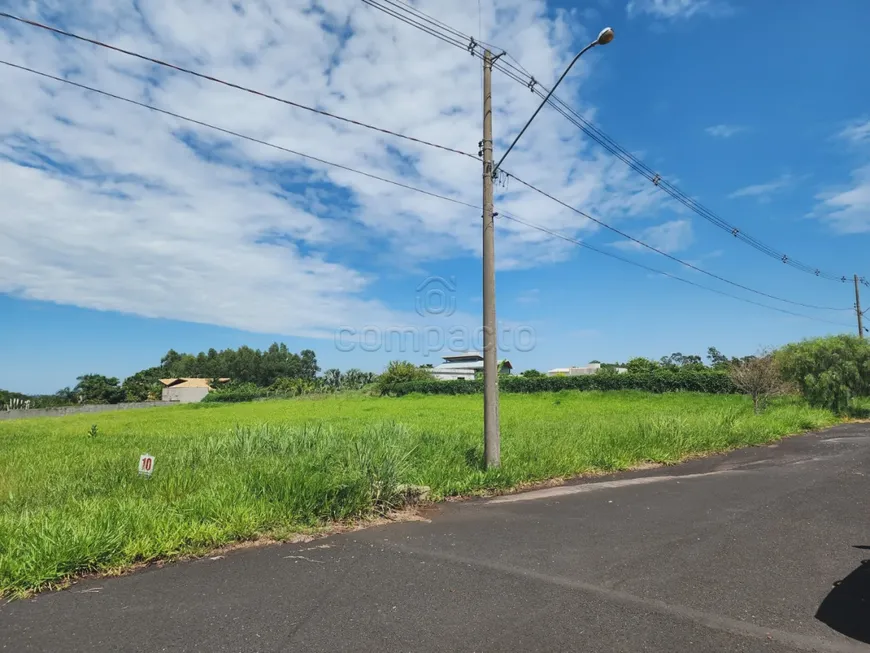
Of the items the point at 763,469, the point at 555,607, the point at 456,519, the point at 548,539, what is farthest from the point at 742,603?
the point at 763,469

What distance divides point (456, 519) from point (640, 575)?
2.49 m

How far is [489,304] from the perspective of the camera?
9.24m

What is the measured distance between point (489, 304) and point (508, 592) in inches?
229

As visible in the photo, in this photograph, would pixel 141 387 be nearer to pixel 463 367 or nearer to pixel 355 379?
pixel 355 379

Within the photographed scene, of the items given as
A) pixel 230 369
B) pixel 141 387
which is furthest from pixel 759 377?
pixel 230 369

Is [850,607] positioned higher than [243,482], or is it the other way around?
[243,482]

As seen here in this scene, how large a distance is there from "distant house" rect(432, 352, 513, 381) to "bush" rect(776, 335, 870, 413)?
146ft

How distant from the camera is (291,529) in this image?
560 cm

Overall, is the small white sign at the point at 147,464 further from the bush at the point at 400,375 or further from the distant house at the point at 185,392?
the distant house at the point at 185,392

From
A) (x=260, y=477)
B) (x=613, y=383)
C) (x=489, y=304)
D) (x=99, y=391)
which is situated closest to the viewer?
(x=260, y=477)

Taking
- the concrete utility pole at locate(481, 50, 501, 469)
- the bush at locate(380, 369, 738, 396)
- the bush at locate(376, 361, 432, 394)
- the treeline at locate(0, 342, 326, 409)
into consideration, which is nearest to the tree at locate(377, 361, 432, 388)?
the bush at locate(376, 361, 432, 394)

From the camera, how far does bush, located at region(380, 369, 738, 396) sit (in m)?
33.8

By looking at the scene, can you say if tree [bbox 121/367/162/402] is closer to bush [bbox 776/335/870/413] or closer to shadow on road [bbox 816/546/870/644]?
bush [bbox 776/335/870/413]

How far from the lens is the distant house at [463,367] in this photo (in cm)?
7581
